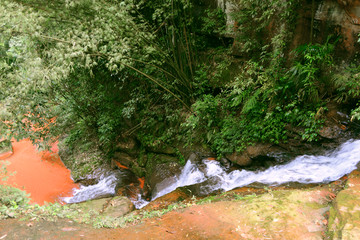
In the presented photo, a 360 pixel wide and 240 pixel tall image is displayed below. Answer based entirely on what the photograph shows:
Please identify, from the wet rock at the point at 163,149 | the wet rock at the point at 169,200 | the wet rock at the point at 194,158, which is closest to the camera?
the wet rock at the point at 169,200

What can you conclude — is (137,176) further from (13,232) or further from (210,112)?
(13,232)

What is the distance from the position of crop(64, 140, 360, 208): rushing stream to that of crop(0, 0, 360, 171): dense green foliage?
0.57m

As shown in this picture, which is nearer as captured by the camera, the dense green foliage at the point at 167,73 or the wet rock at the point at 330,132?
the dense green foliage at the point at 167,73

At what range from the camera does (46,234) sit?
9.99 feet

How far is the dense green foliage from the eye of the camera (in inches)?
183

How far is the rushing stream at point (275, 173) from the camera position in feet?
14.9

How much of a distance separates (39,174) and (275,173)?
8.78 meters

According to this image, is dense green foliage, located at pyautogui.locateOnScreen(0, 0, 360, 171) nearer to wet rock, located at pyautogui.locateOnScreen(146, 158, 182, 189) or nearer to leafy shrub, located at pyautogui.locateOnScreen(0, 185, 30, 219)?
wet rock, located at pyautogui.locateOnScreen(146, 158, 182, 189)

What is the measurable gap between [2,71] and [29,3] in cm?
155

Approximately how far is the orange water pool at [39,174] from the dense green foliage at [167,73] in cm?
173

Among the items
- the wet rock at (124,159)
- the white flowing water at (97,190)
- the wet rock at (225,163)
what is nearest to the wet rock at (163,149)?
the wet rock at (124,159)

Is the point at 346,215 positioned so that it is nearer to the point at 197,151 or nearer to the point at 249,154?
the point at 249,154

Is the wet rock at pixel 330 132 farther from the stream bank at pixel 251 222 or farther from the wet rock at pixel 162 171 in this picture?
the wet rock at pixel 162 171

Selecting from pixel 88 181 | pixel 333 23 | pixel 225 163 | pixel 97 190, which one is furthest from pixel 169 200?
pixel 333 23
